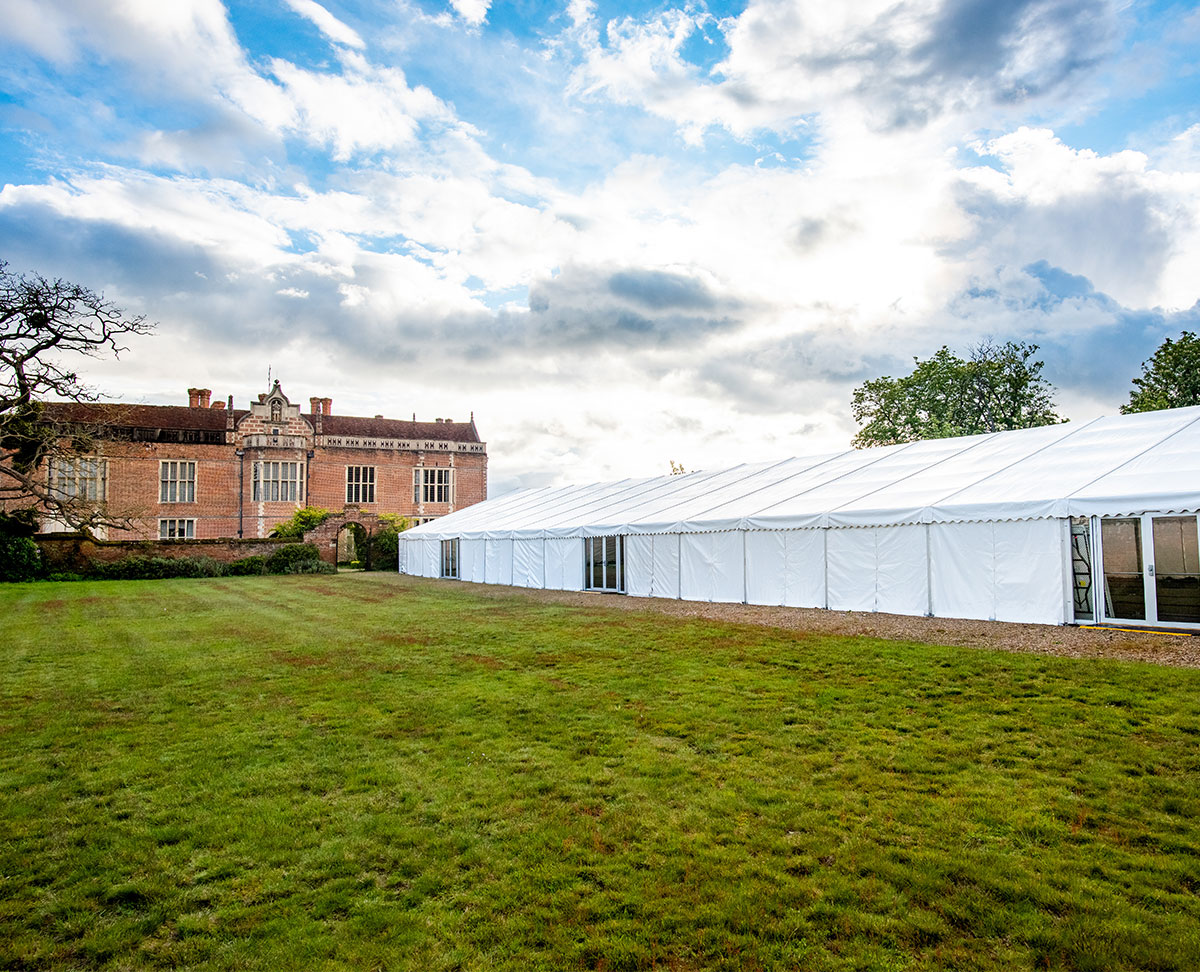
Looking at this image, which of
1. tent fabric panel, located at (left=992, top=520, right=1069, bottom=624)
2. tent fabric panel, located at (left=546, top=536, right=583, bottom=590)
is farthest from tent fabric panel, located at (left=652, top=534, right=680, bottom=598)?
tent fabric panel, located at (left=992, top=520, right=1069, bottom=624)

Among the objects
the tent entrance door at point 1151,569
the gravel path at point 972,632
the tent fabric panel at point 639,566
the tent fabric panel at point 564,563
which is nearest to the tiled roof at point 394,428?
the tent fabric panel at point 564,563

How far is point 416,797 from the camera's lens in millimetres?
3902

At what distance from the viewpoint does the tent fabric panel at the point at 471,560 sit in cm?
2247

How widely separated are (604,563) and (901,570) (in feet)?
25.9

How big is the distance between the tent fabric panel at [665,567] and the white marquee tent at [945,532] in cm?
4

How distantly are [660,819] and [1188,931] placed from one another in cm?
211

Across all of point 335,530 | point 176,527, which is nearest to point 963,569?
point 335,530

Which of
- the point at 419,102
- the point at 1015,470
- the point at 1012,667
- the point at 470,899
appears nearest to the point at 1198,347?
the point at 1015,470

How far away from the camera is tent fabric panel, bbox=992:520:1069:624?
9656mm

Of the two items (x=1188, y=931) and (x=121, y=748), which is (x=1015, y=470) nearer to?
(x=1188, y=931)

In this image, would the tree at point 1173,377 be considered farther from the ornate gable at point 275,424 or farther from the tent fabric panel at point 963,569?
the ornate gable at point 275,424

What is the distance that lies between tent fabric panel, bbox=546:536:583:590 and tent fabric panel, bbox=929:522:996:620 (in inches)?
356

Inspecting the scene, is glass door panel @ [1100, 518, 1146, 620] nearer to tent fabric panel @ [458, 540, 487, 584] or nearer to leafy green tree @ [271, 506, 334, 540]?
tent fabric panel @ [458, 540, 487, 584]

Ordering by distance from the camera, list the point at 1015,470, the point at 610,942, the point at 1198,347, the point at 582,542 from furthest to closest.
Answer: the point at 1198,347, the point at 582,542, the point at 1015,470, the point at 610,942
